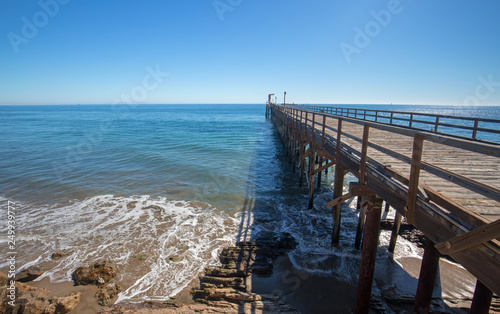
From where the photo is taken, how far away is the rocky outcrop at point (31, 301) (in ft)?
17.0

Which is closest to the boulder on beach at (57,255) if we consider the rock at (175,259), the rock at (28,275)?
the rock at (28,275)

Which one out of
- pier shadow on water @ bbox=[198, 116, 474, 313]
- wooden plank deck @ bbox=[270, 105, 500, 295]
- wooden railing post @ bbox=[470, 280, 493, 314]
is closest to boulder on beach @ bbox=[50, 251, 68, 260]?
pier shadow on water @ bbox=[198, 116, 474, 313]

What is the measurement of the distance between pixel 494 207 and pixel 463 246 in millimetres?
1102

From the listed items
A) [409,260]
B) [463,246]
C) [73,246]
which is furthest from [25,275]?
[409,260]

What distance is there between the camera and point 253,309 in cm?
532

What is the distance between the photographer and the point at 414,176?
291 centimetres

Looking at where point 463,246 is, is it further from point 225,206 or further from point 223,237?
point 225,206

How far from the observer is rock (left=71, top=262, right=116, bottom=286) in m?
6.43

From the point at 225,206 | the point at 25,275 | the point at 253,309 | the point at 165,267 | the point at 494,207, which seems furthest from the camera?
the point at 225,206

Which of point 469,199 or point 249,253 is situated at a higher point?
point 469,199

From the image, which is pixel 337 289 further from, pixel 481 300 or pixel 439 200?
pixel 439 200

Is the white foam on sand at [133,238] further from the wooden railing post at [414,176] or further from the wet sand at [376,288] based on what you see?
the wooden railing post at [414,176]

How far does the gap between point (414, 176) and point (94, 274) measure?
24.7 feet

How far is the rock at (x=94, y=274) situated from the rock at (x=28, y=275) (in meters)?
0.98
